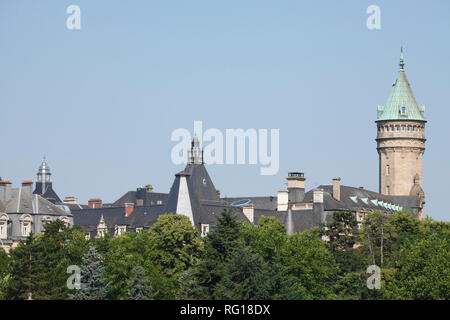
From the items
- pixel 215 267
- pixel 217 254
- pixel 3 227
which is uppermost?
pixel 3 227

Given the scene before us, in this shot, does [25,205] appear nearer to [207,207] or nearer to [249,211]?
[207,207]

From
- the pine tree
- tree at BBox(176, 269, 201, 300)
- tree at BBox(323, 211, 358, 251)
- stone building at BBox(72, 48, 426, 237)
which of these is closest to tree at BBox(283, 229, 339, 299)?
tree at BBox(176, 269, 201, 300)

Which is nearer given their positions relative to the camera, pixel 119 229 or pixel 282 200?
pixel 119 229

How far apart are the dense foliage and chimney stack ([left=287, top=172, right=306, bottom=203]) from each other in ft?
171

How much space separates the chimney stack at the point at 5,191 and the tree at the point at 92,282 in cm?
5487

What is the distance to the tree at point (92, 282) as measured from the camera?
93794 mm

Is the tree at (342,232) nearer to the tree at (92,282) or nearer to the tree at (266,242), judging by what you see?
the tree at (266,242)

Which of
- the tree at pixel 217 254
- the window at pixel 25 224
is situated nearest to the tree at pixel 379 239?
the tree at pixel 217 254

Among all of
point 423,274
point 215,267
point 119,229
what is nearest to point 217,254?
point 215,267

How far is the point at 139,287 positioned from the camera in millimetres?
93000

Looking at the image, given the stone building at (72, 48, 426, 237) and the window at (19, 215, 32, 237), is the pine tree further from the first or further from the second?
the stone building at (72, 48, 426, 237)

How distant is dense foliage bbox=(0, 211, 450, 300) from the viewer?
94.5m

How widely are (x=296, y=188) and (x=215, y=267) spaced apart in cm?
9309
